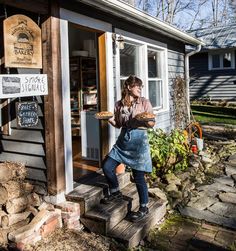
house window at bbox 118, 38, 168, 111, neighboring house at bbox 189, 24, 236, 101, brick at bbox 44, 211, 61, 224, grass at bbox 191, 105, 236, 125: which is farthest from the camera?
neighboring house at bbox 189, 24, 236, 101

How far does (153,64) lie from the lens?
710cm

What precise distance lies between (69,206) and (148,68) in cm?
376

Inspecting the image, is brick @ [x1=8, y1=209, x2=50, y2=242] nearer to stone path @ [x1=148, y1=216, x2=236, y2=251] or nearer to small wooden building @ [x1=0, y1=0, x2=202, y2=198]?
small wooden building @ [x1=0, y1=0, x2=202, y2=198]

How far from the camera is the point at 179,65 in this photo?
880 centimetres

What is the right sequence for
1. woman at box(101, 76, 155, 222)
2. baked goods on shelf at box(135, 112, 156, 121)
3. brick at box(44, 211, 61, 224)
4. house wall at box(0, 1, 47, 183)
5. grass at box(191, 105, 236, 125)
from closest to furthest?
baked goods on shelf at box(135, 112, 156, 121) < brick at box(44, 211, 61, 224) < woman at box(101, 76, 155, 222) < house wall at box(0, 1, 47, 183) < grass at box(191, 105, 236, 125)

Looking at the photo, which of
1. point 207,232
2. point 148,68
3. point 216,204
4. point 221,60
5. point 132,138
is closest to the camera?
point 132,138

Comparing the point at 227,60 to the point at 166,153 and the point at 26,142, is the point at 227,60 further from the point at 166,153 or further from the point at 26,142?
the point at 26,142

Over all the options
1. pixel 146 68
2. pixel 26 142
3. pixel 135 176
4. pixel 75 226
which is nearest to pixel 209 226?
pixel 135 176

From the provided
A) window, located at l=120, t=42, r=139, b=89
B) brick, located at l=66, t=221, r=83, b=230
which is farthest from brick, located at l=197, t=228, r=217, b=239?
window, located at l=120, t=42, r=139, b=89

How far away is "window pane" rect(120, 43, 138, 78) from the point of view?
569cm

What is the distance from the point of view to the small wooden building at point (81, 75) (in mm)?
3793

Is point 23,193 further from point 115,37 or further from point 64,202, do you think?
point 115,37

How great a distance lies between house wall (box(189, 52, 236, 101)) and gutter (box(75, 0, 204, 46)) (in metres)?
10.1

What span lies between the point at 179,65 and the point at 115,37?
3960 millimetres
